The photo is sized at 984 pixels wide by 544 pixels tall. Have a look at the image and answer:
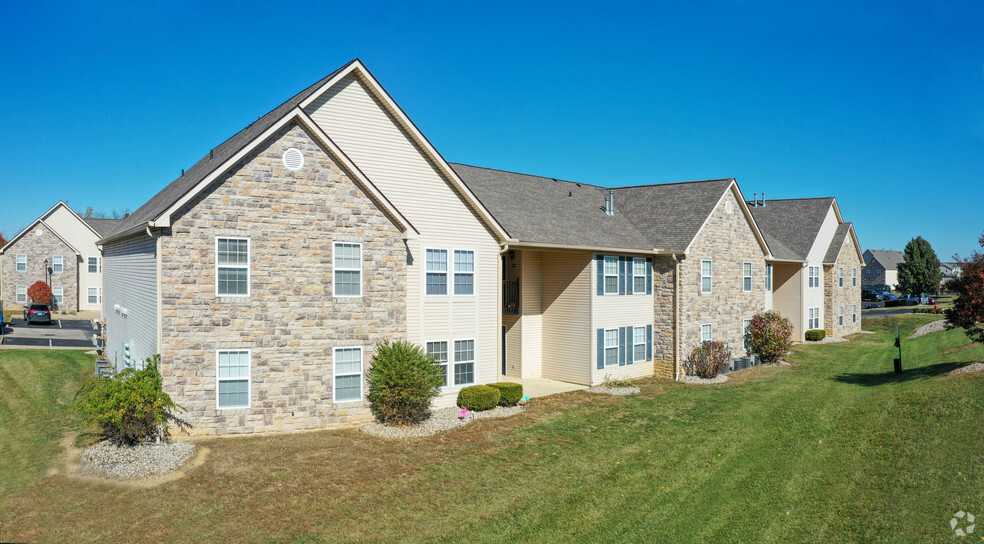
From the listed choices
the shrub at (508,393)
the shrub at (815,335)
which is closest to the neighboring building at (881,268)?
the shrub at (815,335)

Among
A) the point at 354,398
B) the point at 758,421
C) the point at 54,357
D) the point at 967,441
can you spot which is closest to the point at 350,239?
the point at 354,398

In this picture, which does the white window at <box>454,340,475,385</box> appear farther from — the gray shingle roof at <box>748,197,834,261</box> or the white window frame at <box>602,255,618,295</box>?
the gray shingle roof at <box>748,197,834,261</box>

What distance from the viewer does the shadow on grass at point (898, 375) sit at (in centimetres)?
2125

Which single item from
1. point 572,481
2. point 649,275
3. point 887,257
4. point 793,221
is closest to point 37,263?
point 649,275

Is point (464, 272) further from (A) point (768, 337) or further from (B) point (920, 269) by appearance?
(B) point (920, 269)

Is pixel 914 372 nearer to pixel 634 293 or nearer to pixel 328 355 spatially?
pixel 634 293

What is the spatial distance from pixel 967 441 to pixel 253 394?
679 inches

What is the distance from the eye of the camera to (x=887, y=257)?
107m

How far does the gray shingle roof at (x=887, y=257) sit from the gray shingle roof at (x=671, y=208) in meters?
96.7

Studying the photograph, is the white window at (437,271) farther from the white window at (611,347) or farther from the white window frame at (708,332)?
the white window frame at (708,332)

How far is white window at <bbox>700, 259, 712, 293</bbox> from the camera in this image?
26406 mm

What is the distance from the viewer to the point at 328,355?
15648 millimetres

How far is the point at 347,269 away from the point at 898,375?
72.3 ft

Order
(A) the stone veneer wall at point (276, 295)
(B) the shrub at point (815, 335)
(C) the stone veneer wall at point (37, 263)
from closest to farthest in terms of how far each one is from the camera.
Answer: (A) the stone veneer wall at point (276, 295) < (B) the shrub at point (815, 335) < (C) the stone veneer wall at point (37, 263)
